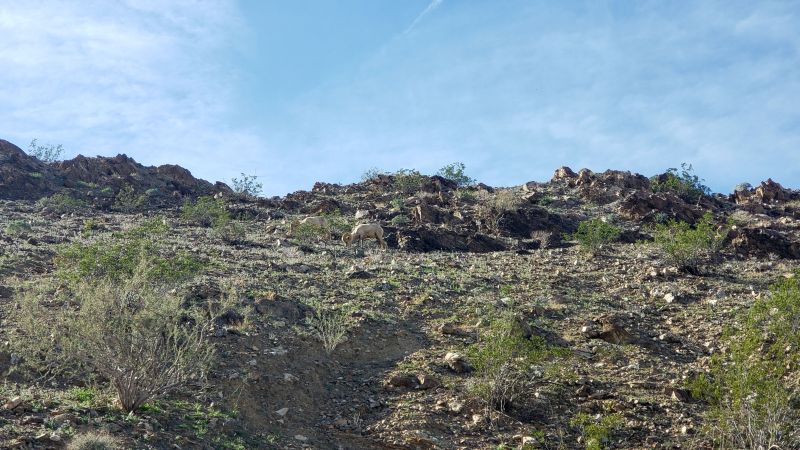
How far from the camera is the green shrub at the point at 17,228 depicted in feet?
73.4

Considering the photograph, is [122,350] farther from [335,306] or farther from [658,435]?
[658,435]

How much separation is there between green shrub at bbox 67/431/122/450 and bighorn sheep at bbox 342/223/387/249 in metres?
14.5

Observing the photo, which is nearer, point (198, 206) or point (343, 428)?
point (343, 428)

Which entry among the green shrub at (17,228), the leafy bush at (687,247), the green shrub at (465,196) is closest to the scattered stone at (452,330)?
the leafy bush at (687,247)

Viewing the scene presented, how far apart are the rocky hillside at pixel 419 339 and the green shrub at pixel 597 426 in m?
0.04

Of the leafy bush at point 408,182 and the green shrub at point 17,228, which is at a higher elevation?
the leafy bush at point 408,182

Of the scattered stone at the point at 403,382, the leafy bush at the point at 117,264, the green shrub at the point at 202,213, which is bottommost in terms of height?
the scattered stone at the point at 403,382

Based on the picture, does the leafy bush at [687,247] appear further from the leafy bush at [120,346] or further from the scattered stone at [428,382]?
the leafy bush at [120,346]

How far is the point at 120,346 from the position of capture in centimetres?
1052

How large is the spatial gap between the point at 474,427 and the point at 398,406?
3.98 ft

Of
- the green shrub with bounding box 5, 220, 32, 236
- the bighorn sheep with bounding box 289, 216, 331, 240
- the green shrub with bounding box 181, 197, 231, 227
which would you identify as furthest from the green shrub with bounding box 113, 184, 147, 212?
the bighorn sheep with bounding box 289, 216, 331, 240

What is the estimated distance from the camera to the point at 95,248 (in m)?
15.2

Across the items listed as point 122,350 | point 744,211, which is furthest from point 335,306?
point 744,211

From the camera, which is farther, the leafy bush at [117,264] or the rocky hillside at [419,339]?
the leafy bush at [117,264]
